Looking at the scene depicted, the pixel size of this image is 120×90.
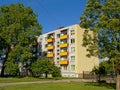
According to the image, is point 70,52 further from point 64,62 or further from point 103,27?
point 103,27

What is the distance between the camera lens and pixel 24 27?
68375mm

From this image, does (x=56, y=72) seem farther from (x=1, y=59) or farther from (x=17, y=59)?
(x=1, y=59)

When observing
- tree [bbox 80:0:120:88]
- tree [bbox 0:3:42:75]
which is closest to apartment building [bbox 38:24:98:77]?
→ tree [bbox 0:3:42:75]

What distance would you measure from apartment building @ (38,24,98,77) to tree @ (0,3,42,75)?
57.9 feet

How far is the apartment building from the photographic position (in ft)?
272

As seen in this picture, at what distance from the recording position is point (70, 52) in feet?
280

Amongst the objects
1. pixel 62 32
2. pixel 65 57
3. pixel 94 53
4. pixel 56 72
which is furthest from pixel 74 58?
pixel 94 53

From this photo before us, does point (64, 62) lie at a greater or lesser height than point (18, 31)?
lesser

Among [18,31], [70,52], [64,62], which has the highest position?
[18,31]

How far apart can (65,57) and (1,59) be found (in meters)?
23.2

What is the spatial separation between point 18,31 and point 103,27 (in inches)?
1479

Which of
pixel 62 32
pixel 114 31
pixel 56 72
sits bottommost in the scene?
pixel 56 72

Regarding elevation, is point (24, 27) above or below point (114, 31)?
above

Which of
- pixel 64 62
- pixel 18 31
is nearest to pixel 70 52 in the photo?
pixel 64 62
